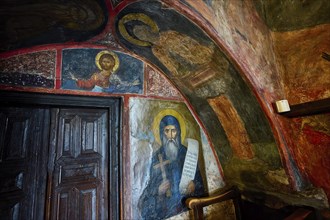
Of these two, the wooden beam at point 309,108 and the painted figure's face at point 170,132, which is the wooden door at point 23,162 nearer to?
the painted figure's face at point 170,132

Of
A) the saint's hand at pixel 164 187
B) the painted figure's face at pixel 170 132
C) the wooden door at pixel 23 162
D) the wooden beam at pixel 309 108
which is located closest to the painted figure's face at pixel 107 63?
the wooden door at pixel 23 162

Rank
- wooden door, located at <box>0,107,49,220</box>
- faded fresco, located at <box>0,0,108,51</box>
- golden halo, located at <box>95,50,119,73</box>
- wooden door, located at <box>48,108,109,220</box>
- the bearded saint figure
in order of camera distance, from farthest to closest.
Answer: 1. the bearded saint figure
2. golden halo, located at <box>95,50,119,73</box>
3. wooden door, located at <box>48,108,109,220</box>
4. wooden door, located at <box>0,107,49,220</box>
5. faded fresco, located at <box>0,0,108,51</box>

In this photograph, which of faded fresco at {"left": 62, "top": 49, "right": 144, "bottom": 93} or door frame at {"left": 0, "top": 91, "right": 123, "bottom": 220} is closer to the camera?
door frame at {"left": 0, "top": 91, "right": 123, "bottom": 220}

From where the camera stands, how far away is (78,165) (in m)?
2.37

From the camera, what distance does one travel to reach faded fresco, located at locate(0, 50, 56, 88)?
2.02m

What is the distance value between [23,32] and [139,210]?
2541 millimetres

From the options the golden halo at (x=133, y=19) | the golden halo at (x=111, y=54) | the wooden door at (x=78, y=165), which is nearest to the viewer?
the golden halo at (x=133, y=19)

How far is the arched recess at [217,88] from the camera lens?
2148mm

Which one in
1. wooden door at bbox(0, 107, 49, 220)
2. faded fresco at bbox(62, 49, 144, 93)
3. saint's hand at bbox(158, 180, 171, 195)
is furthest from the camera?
saint's hand at bbox(158, 180, 171, 195)

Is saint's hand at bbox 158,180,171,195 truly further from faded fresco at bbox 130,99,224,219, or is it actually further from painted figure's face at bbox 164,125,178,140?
painted figure's face at bbox 164,125,178,140

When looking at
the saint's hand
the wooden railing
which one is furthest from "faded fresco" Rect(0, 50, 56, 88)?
the wooden railing

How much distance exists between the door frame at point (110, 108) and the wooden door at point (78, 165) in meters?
0.10

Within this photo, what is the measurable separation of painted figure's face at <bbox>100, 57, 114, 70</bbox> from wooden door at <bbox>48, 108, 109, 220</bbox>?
62 cm

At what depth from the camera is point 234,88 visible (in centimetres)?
255
